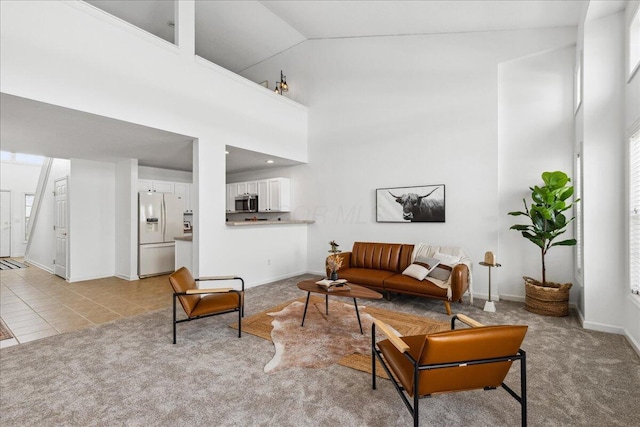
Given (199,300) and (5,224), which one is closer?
(199,300)

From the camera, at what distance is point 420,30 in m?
5.28

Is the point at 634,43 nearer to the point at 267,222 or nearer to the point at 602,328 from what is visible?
the point at 602,328

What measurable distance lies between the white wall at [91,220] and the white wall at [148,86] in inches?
9.2

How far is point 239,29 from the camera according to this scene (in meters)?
6.11

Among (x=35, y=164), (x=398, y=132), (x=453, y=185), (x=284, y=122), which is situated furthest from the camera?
(x=35, y=164)

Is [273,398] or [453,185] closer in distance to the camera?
[273,398]

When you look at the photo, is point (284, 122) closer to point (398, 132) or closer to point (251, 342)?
point (398, 132)

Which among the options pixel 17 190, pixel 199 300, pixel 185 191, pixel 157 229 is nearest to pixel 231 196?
pixel 185 191

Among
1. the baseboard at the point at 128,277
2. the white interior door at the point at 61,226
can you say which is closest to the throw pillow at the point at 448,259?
the baseboard at the point at 128,277

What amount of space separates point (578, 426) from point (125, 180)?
7433 millimetres

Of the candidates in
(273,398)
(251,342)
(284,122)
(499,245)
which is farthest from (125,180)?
(499,245)

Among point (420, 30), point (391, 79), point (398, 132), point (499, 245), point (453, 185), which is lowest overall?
point (499, 245)

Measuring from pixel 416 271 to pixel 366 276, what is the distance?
29.9 inches

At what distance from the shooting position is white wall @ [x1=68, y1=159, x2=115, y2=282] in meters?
6.05
